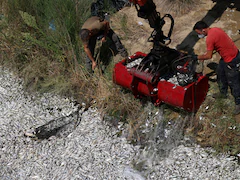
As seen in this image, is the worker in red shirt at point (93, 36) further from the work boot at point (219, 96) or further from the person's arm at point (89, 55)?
the work boot at point (219, 96)

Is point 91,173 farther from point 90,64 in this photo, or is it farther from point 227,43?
point 227,43

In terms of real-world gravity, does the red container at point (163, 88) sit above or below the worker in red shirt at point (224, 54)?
below

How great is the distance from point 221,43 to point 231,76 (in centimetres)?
50

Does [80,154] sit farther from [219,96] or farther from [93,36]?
[219,96]

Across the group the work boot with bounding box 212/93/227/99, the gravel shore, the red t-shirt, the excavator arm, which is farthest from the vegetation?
the excavator arm

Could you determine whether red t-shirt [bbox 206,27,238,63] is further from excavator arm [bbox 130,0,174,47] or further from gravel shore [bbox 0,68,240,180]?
gravel shore [bbox 0,68,240,180]

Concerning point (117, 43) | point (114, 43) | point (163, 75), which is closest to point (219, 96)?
point (163, 75)

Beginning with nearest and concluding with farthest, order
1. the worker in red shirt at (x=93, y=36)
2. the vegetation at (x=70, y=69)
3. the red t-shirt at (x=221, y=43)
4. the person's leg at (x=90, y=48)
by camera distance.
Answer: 1. the red t-shirt at (x=221, y=43)
2. the vegetation at (x=70, y=69)
3. the worker in red shirt at (x=93, y=36)
4. the person's leg at (x=90, y=48)

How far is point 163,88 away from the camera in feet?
14.6

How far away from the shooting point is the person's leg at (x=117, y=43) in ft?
18.8

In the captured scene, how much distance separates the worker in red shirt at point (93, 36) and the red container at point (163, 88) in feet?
2.69

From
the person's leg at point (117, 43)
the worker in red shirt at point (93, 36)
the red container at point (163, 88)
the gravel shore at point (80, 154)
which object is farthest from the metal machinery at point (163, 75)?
the person's leg at point (117, 43)

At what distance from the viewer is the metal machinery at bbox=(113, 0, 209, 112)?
4.30 meters

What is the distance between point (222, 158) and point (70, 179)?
201cm
